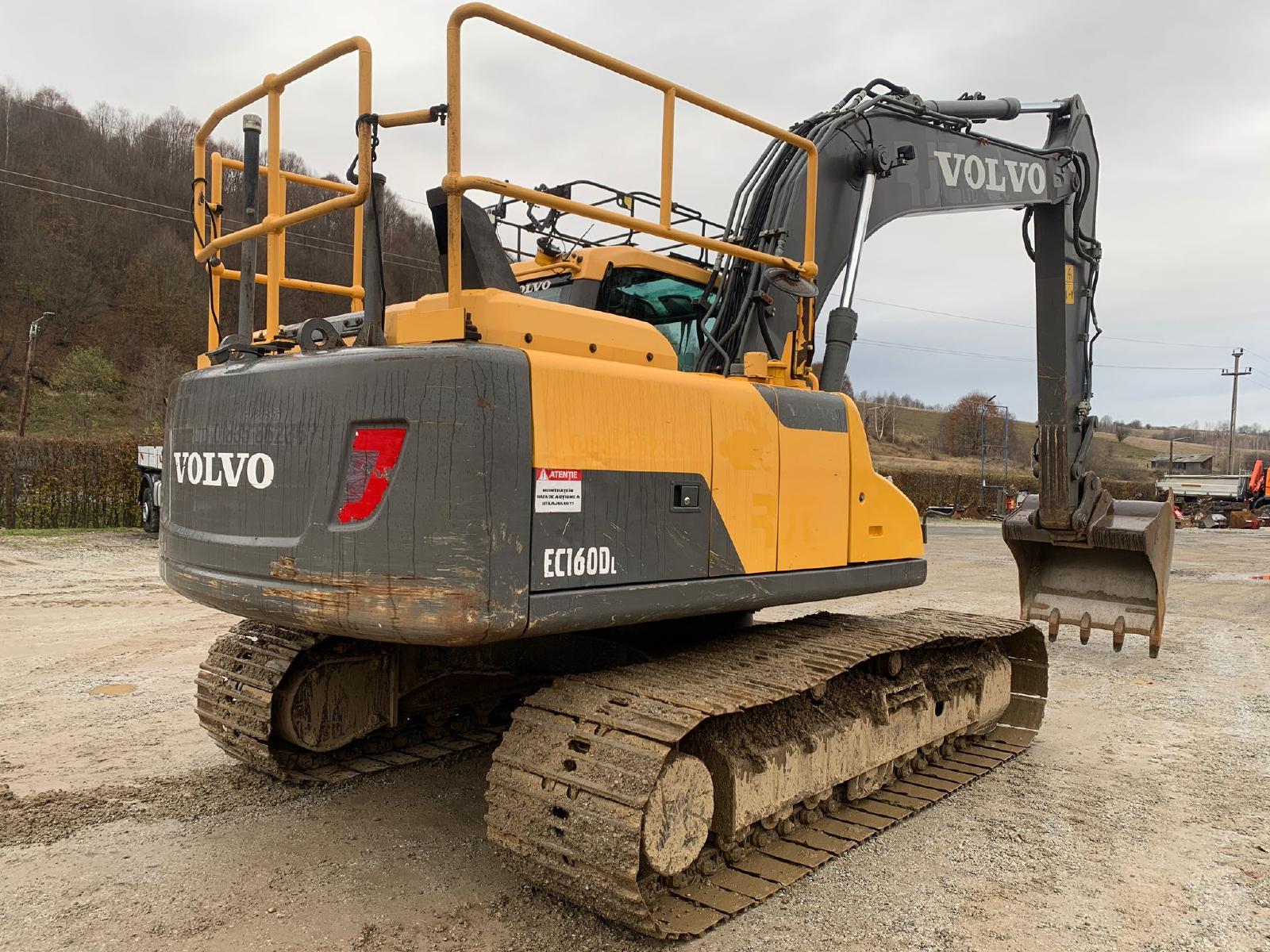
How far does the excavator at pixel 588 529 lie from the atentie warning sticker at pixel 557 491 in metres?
0.01

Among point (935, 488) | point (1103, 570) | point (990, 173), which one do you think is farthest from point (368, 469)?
point (935, 488)

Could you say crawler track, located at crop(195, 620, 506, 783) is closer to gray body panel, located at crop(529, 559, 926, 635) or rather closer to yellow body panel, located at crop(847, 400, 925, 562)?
gray body panel, located at crop(529, 559, 926, 635)

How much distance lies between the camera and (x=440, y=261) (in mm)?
3465

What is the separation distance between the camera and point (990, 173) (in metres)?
6.50

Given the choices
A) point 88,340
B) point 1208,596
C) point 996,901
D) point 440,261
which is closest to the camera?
point 440,261

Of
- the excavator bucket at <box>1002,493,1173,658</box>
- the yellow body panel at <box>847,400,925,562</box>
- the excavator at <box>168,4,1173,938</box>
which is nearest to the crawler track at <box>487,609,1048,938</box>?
the excavator at <box>168,4,1173,938</box>

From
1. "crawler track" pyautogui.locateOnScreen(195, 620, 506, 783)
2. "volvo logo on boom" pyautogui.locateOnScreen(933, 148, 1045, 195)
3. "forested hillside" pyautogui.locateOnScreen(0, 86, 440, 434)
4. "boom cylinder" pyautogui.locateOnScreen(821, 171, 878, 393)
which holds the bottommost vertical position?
"crawler track" pyautogui.locateOnScreen(195, 620, 506, 783)

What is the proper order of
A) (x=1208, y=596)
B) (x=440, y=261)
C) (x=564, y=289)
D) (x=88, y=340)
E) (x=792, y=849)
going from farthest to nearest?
1. (x=88, y=340)
2. (x=1208, y=596)
3. (x=564, y=289)
4. (x=792, y=849)
5. (x=440, y=261)

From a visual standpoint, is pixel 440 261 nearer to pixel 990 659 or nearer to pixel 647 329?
pixel 647 329

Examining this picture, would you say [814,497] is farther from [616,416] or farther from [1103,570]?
[1103,570]

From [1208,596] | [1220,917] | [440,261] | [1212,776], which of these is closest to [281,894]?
[440,261]

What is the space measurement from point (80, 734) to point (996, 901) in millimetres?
4817

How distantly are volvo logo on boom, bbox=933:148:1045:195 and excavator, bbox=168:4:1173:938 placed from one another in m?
0.63

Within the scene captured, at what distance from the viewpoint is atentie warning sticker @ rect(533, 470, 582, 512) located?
3098 millimetres
